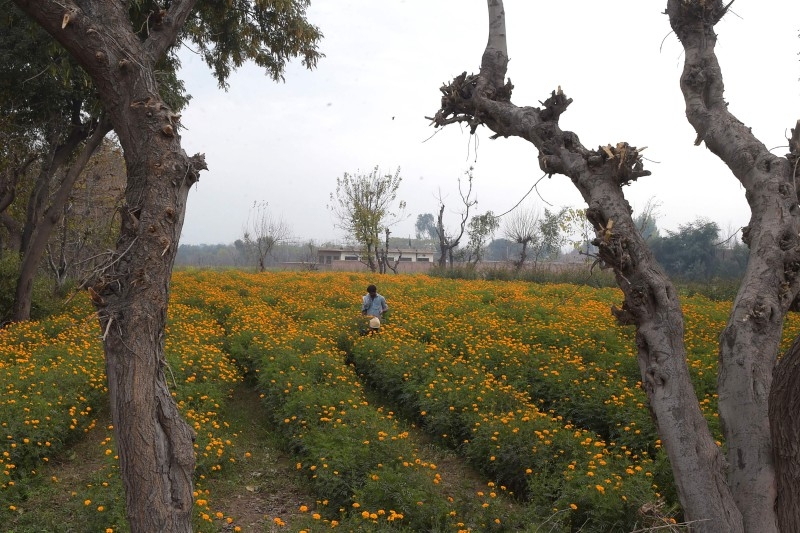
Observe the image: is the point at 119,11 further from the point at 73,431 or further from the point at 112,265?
the point at 73,431

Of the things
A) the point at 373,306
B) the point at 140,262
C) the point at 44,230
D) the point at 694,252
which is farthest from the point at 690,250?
the point at 140,262

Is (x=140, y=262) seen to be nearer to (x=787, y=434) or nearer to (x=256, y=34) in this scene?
(x=787, y=434)

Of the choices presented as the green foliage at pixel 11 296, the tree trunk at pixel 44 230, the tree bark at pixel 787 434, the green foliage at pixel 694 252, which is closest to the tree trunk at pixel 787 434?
the tree bark at pixel 787 434

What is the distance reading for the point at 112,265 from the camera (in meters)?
2.68

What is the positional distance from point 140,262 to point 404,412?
22.7 feet

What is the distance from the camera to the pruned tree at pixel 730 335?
2869 millimetres

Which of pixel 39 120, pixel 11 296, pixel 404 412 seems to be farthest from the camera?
pixel 11 296

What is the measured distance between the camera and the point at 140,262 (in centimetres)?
270

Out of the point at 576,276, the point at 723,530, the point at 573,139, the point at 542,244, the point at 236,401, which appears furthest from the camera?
the point at 542,244

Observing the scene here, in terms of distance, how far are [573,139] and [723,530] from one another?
1986 mm

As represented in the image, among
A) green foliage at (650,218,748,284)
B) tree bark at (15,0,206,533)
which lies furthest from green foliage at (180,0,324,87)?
green foliage at (650,218,748,284)

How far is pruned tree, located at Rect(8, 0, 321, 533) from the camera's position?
8.55ft

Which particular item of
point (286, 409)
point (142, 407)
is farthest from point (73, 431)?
point (142, 407)

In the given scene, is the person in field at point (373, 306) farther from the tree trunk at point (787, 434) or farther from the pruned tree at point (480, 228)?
the pruned tree at point (480, 228)
